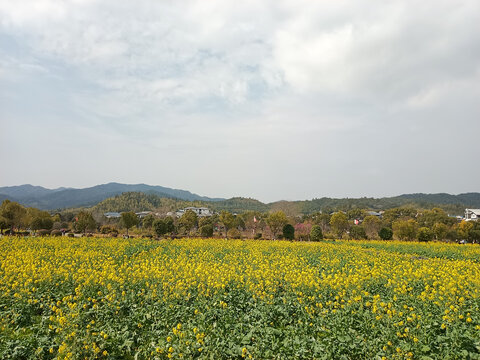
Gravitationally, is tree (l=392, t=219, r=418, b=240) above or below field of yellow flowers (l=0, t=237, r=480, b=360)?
below

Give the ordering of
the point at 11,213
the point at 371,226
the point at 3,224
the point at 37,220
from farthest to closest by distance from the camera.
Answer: the point at 371,226 → the point at 37,220 → the point at 3,224 → the point at 11,213

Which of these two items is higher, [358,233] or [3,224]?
[3,224]

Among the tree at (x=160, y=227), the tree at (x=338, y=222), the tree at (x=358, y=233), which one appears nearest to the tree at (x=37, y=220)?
the tree at (x=160, y=227)

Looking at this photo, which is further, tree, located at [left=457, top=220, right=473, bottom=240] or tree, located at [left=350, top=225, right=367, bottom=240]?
tree, located at [left=350, top=225, right=367, bottom=240]

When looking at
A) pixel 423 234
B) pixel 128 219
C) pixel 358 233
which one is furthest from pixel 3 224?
pixel 423 234

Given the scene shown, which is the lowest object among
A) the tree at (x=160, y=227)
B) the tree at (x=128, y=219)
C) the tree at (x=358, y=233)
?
the tree at (x=358, y=233)

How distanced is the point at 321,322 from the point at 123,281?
6.62 meters

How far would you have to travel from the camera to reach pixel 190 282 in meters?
9.55

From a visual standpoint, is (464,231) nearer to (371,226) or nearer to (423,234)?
(423,234)

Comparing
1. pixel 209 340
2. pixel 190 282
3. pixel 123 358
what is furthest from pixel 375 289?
pixel 123 358

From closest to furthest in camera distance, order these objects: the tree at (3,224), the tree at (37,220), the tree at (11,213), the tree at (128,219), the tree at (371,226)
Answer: the tree at (11,213)
the tree at (3,224)
the tree at (37,220)
the tree at (128,219)
the tree at (371,226)

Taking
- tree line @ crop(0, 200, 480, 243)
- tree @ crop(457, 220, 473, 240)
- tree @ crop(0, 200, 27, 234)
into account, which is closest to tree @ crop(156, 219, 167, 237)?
tree line @ crop(0, 200, 480, 243)

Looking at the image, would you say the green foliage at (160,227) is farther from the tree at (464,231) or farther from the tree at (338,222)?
the tree at (464,231)

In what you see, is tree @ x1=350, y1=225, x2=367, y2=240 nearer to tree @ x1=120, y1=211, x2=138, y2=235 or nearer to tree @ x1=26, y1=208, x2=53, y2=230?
tree @ x1=120, y1=211, x2=138, y2=235
